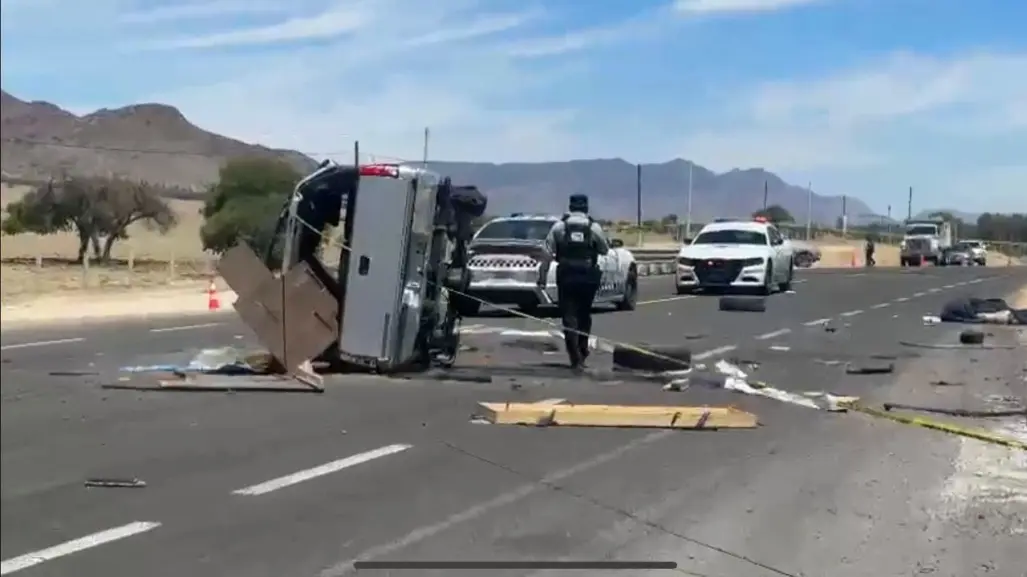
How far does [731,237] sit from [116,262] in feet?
79.7

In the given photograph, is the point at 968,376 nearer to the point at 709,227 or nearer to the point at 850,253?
the point at 709,227

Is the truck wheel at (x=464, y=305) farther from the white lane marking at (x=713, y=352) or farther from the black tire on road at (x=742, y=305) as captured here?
the black tire on road at (x=742, y=305)

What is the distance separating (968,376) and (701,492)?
302 inches

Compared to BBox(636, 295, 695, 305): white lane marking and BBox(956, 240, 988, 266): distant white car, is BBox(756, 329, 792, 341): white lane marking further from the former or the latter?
BBox(636, 295, 695, 305): white lane marking

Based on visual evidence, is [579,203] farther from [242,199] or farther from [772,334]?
[242,199]

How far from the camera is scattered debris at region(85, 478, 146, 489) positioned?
710cm

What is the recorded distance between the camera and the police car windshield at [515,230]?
20.1 m

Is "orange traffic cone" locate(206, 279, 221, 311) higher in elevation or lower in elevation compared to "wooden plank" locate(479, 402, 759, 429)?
higher

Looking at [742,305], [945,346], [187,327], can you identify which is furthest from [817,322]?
[187,327]

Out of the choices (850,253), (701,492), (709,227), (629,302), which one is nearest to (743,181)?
(701,492)

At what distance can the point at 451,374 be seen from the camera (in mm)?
13484

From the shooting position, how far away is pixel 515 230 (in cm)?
2030

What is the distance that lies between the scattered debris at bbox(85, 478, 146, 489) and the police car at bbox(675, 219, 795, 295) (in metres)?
22.7

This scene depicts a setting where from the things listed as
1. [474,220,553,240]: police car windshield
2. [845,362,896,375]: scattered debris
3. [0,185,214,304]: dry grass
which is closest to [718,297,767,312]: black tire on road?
[474,220,553,240]: police car windshield
